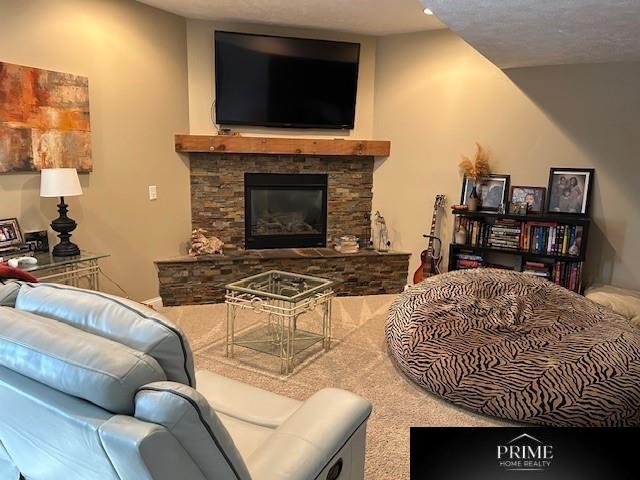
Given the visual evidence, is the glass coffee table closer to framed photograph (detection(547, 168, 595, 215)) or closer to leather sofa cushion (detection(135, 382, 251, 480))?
leather sofa cushion (detection(135, 382, 251, 480))

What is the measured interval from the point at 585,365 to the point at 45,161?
140 inches

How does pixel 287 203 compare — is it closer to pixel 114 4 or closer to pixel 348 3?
pixel 348 3

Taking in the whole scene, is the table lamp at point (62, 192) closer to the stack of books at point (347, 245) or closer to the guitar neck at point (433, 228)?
the stack of books at point (347, 245)

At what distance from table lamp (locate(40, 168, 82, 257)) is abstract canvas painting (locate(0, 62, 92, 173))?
168 millimetres

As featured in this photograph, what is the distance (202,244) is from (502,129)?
299 centimetres

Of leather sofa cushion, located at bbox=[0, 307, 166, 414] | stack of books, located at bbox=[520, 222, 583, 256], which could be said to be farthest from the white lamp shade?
stack of books, located at bbox=[520, 222, 583, 256]

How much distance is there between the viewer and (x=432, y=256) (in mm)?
4500

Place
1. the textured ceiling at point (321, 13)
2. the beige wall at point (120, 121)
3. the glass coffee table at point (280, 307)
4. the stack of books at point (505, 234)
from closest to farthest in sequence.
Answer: the glass coffee table at point (280, 307) < the beige wall at point (120, 121) < the textured ceiling at point (321, 13) < the stack of books at point (505, 234)

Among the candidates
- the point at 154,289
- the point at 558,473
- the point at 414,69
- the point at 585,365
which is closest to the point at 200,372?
the point at 558,473

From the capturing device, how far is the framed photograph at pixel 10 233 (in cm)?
295

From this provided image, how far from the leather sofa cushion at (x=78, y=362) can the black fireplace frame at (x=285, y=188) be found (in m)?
3.59

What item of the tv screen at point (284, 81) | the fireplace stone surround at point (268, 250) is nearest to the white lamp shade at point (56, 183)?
the fireplace stone surround at point (268, 250)

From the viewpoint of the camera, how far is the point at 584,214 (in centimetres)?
388

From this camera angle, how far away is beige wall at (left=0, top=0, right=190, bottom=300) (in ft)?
10.2
